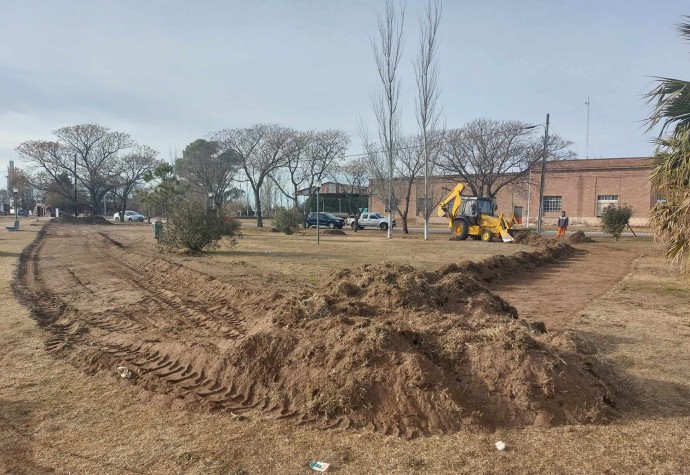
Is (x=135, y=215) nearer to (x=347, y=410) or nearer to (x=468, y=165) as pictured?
(x=468, y=165)

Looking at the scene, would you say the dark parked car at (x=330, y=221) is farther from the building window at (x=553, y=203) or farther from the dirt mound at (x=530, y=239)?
the building window at (x=553, y=203)

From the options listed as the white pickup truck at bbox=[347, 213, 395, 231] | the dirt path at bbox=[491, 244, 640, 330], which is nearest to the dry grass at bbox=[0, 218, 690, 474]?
the dirt path at bbox=[491, 244, 640, 330]

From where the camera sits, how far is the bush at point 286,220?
3278 centimetres

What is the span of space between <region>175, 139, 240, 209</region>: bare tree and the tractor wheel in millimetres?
25201

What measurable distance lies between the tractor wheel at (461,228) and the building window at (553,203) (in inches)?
1140

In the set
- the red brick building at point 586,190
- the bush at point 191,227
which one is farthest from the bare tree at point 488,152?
the bush at point 191,227

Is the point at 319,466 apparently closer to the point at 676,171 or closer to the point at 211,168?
the point at 676,171

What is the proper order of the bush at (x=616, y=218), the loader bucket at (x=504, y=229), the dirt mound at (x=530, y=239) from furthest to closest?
the bush at (x=616, y=218) < the loader bucket at (x=504, y=229) < the dirt mound at (x=530, y=239)

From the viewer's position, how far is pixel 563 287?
11.6 meters

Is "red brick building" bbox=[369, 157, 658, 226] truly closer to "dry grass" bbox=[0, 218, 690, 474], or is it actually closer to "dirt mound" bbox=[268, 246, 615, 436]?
"dirt mound" bbox=[268, 246, 615, 436]

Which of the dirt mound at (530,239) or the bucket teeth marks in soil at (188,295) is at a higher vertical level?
the dirt mound at (530,239)

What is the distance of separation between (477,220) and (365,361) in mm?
23482

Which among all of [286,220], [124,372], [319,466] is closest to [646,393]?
[319,466]

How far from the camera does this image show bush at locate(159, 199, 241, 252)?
16.7 m
